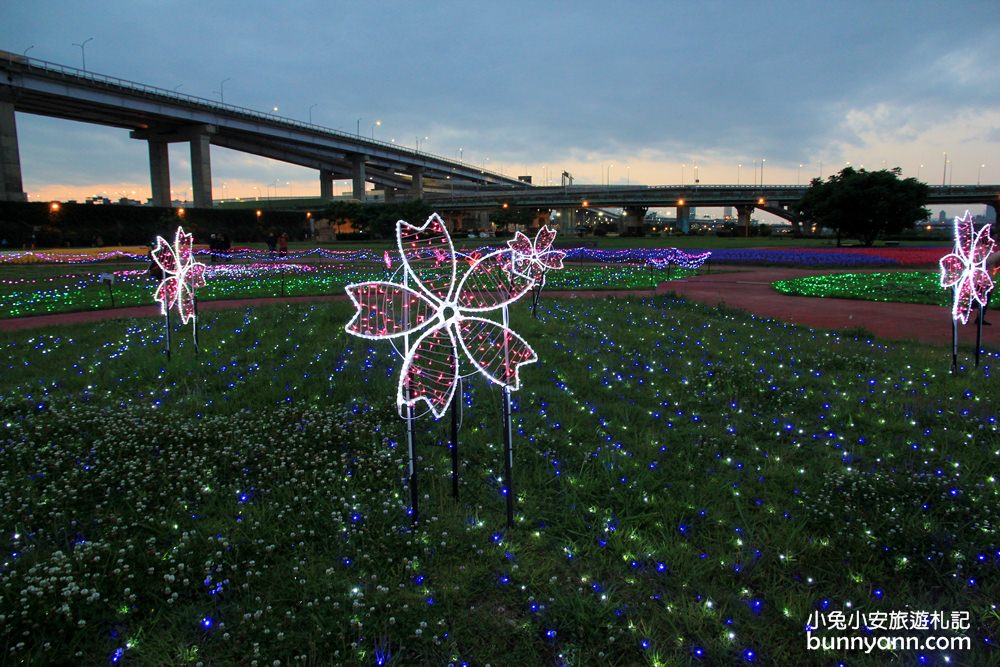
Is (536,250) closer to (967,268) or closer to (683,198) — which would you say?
(967,268)

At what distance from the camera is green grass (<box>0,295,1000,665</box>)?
2785 mm

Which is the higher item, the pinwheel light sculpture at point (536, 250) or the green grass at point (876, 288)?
the pinwheel light sculpture at point (536, 250)

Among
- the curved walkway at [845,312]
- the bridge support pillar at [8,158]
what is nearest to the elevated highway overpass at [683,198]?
the bridge support pillar at [8,158]

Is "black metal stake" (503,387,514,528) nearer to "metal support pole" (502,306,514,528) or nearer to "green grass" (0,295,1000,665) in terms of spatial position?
"metal support pole" (502,306,514,528)

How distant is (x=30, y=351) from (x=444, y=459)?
712 centimetres

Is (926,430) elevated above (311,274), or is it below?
below

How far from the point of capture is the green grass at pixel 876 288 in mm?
13887

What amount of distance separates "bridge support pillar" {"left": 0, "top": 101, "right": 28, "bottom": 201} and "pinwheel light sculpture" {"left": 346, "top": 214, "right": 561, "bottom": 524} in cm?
4752

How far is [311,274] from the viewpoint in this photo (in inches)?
822

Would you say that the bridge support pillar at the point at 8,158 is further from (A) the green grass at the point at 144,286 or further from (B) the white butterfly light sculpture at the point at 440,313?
(B) the white butterfly light sculpture at the point at 440,313

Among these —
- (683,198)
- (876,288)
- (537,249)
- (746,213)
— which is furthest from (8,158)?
(746,213)

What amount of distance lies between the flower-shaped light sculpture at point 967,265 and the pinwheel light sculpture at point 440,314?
6186mm

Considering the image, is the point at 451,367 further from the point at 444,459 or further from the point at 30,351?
the point at 30,351

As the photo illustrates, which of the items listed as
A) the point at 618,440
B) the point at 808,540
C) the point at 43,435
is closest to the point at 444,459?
the point at 618,440
